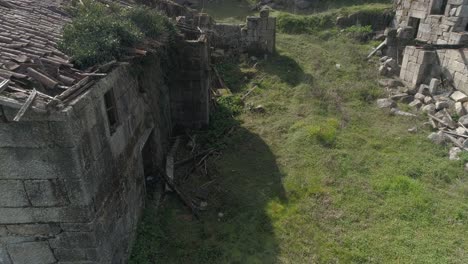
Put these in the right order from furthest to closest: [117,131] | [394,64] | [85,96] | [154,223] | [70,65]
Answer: [394,64] → [154,223] → [117,131] → [70,65] → [85,96]

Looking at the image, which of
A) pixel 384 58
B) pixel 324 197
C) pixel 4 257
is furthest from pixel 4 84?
pixel 384 58

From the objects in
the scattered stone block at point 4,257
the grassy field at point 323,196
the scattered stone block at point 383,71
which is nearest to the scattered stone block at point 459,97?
the grassy field at point 323,196

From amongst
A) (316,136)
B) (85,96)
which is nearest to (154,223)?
(85,96)

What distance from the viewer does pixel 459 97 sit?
452 inches

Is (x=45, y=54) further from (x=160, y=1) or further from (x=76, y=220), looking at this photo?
(x=160, y=1)

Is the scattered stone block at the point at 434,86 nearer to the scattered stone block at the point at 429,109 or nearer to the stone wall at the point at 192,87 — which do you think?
the scattered stone block at the point at 429,109

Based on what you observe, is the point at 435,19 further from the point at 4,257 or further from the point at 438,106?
the point at 4,257

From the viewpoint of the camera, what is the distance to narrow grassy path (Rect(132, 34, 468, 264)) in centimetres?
699

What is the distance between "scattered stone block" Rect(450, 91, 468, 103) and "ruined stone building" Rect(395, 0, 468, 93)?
0.24 metres

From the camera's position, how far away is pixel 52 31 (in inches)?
254

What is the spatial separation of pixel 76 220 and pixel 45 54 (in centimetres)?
257

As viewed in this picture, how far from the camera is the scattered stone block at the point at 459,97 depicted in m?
11.3

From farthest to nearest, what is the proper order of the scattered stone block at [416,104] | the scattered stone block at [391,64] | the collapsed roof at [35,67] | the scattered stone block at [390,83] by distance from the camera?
1. the scattered stone block at [391,64]
2. the scattered stone block at [390,83]
3. the scattered stone block at [416,104]
4. the collapsed roof at [35,67]

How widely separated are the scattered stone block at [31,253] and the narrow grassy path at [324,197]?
1787 millimetres
